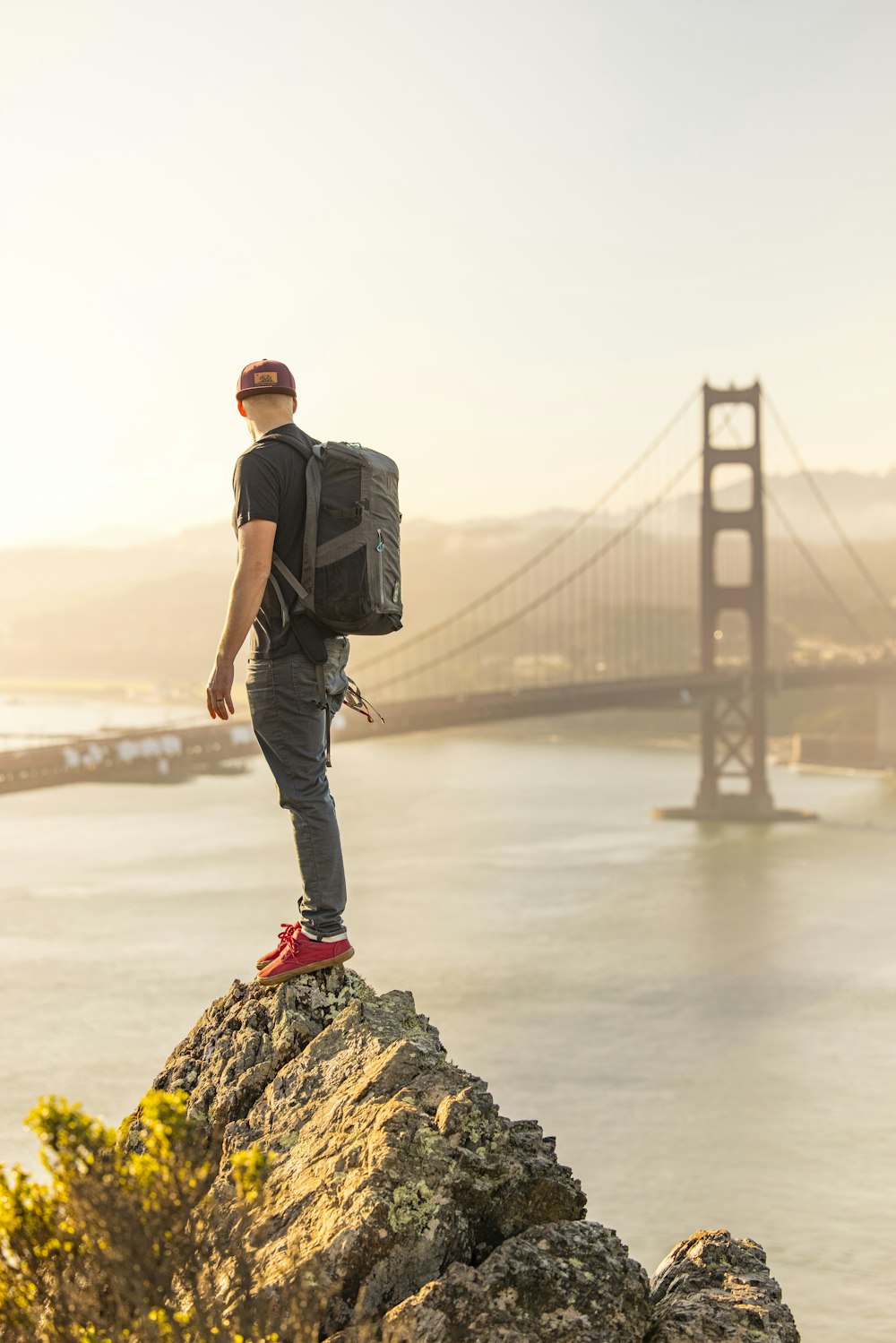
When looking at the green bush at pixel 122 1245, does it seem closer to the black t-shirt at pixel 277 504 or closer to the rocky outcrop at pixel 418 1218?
the rocky outcrop at pixel 418 1218

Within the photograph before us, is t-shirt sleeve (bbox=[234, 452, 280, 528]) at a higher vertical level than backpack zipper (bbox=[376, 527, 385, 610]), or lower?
higher

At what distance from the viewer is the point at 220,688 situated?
4012 millimetres

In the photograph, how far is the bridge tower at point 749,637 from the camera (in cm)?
5888

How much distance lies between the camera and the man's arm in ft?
12.9

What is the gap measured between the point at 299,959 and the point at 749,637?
59.5 meters

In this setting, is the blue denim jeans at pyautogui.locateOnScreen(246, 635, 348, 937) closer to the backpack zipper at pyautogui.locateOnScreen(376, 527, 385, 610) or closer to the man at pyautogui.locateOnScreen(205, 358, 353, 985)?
the man at pyautogui.locateOnScreen(205, 358, 353, 985)

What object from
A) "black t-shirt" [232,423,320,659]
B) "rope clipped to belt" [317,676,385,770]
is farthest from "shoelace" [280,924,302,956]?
"black t-shirt" [232,423,320,659]

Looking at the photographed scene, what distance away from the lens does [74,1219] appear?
294cm

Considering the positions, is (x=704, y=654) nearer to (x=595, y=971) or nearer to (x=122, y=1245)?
(x=595, y=971)

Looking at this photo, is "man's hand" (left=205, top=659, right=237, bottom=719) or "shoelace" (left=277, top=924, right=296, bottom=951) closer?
"man's hand" (left=205, top=659, right=237, bottom=719)

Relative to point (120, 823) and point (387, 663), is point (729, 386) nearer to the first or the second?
point (120, 823)

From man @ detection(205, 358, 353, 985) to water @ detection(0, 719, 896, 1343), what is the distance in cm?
2302

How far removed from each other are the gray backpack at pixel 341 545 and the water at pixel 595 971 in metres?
23.6

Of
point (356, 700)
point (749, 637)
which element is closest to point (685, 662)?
point (749, 637)
